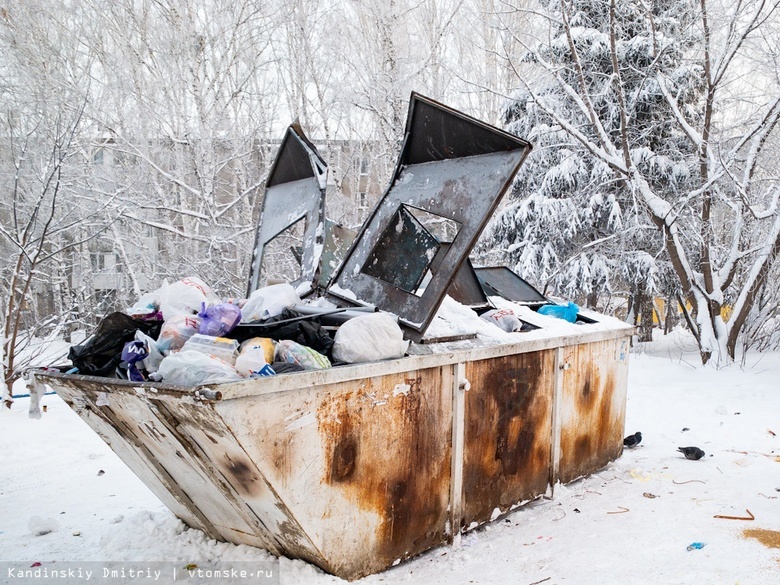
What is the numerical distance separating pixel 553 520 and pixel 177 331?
268cm

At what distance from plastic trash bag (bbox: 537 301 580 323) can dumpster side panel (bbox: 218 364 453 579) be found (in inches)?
71.9

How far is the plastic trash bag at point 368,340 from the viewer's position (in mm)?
2828

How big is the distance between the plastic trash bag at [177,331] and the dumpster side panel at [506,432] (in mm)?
1564

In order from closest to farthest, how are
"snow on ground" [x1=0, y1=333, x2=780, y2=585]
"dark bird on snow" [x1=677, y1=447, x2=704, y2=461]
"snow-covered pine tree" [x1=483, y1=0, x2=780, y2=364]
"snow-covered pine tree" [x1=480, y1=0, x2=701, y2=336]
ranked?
"snow on ground" [x1=0, y1=333, x2=780, y2=585] < "dark bird on snow" [x1=677, y1=447, x2=704, y2=461] < "snow-covered pine tree" [x1=483, y1=0, x2=780, y2=364] < "snow-covered pine tree" [x1=480, y1=0, x2=701, y2=336]

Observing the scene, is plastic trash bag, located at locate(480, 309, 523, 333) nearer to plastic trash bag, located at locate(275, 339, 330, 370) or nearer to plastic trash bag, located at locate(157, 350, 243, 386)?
plastic trash bag, located at locate(275, 339, 330, 370)

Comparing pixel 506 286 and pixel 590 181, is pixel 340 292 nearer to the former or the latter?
pixel 506 286

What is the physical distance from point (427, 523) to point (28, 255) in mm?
5822

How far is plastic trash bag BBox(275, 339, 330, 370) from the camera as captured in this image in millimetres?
2654

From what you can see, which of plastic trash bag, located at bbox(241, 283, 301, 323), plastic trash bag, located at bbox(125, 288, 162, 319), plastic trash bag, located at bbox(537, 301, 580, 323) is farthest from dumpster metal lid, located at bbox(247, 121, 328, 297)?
plastic trash bag, located at bbox(537, 301, 580, 323)

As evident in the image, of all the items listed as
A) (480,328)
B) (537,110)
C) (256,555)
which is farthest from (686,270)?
(256,555)

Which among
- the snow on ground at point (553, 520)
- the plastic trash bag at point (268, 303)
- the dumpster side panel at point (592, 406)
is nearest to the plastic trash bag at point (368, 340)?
the plastic trash bag at point (268, 303)

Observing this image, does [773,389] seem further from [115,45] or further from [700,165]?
[115,45]

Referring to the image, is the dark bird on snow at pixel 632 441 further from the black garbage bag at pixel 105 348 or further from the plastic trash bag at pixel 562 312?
the black garbage bag at pixel 105 348

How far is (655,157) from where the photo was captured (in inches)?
484
